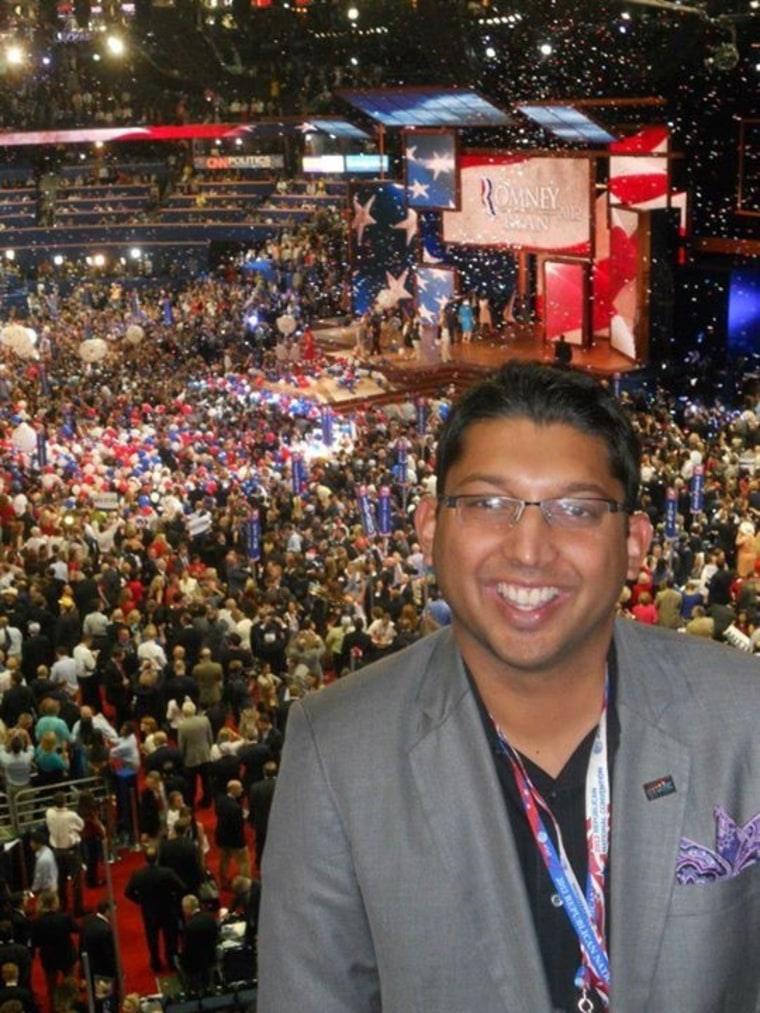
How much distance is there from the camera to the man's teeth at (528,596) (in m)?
1.97

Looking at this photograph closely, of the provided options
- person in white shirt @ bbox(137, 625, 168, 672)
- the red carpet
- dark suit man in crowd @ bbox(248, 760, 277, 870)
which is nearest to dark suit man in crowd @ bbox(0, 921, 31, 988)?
the red carpet

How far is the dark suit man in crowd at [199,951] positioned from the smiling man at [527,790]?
5720mm

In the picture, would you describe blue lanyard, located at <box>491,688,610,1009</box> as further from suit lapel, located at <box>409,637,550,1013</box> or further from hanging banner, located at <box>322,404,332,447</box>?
hanging banner, located at <box>322,404,332,447</box>

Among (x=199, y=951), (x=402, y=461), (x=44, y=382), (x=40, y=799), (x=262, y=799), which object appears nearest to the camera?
(x=199, y=951)

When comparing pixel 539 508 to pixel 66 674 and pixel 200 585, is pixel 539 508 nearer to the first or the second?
pixel 66 674

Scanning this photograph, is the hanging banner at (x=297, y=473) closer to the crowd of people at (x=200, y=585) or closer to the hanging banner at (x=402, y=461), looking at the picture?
the crowd of people at (x=200, y=585)

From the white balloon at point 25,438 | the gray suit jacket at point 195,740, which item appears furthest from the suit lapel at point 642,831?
the white balloon at point 25,438

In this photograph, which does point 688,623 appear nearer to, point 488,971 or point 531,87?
point 488,971

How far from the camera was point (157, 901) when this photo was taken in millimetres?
8289

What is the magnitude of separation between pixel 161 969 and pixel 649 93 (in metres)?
23.1

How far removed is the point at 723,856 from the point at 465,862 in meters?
0.36

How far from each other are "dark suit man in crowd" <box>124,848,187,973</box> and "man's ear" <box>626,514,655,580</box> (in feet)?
21.5

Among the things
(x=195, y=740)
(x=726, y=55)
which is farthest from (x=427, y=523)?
(x=726, y=55)

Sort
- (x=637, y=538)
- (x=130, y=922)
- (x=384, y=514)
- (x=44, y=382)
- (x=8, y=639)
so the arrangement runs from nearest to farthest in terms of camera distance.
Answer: (x=637, y=538) → (x=130, y=922) → (x=8, y=639) → (x=384, y=514) → (x=44, y=382)
